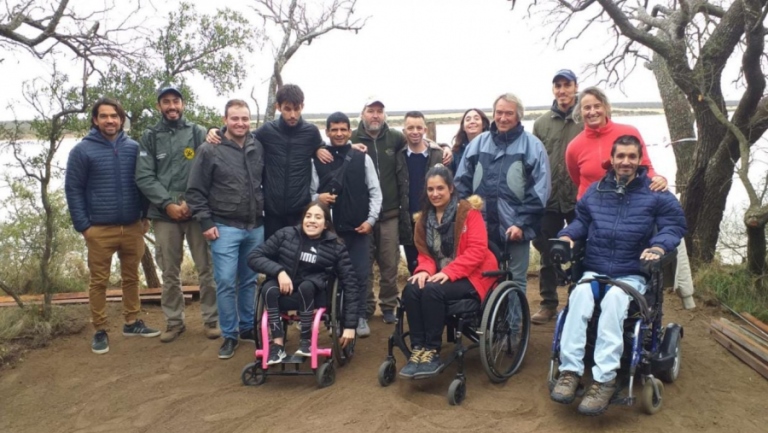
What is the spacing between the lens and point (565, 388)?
3295 millimetres

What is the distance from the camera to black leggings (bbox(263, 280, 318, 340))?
398 cm

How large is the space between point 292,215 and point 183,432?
5.60 feet

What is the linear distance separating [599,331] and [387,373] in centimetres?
131

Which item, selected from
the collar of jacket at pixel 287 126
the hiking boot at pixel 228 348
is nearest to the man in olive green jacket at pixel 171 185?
the hiking boot at pixel 228 348

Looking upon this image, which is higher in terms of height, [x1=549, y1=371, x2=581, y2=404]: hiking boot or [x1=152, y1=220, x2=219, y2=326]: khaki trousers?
[x1=152, y1=220, x2=219, y2=326]: khaki trousers

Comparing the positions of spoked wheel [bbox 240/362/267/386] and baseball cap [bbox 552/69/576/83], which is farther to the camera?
baseball cap [bbox 552/69/576/83]

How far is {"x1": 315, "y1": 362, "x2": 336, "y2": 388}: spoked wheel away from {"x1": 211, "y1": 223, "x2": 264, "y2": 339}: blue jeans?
101 centimetres

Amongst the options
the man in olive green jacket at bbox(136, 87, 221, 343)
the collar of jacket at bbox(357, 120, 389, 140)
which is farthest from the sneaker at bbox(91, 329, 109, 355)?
the collar of jacket at bbox(357, 120, 389, 140)

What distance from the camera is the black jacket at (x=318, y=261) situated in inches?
161

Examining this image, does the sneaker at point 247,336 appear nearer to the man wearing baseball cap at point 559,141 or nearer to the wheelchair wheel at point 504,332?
the wheelchair wheel at point 504,332

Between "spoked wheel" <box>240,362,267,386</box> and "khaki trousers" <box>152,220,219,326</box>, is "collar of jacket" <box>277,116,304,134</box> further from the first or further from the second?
"spoked wheel" <box>240,362,267,386</box>

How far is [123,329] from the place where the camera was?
5281 millimetres

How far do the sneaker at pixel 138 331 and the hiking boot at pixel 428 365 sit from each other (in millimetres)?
2572

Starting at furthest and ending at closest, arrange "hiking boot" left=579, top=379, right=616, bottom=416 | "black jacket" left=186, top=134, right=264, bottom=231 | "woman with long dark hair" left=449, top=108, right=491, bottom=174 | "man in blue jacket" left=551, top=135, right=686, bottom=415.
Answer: "woman with long dark hair" left=449, top=108, right=491, bottom=174
"black jacket" left=186, top=134, right=264, bottom=231
"man in blue jacket" left=551, top=135, right=686, bottom=415
"hiking boot" left=579, top=379, right=616, bottom=416
